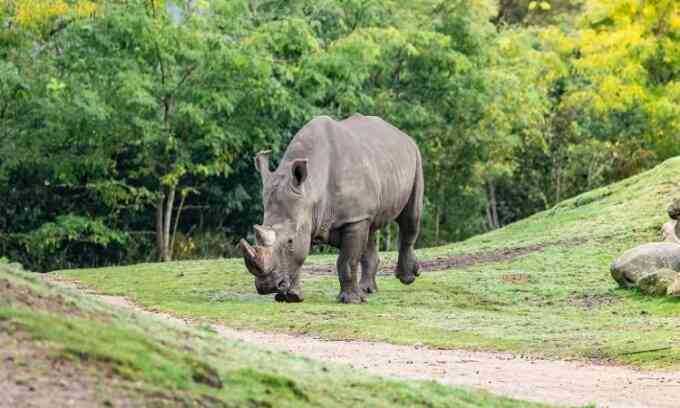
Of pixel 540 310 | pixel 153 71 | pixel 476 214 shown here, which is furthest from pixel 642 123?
pixel 540 310

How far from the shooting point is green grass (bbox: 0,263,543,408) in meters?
7.02

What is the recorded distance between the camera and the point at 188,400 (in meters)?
6.87

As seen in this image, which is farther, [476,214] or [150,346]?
[476,214]

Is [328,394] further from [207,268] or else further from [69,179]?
[69,179]

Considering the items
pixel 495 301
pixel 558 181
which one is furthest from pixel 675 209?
pixel 558 181

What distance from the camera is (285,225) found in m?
16.8

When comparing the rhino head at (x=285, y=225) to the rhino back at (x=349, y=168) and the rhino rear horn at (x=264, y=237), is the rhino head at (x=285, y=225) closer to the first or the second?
the rhino rear horn at (x=264, y=237)

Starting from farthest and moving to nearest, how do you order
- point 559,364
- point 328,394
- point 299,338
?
1. point 299,338
2. point 559,364
3. point 328,394

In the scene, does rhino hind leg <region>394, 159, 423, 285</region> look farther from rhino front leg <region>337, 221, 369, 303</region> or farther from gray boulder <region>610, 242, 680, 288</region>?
gray boulder <region>610, 242, 680, 288</region>

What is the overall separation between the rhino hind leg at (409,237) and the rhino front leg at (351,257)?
2311 millimetres

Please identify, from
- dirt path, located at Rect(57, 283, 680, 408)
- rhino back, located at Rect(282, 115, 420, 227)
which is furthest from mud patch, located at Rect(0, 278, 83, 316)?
rhino back, located at Rect(282, 115, 420, 227)

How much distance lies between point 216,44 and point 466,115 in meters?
10.9

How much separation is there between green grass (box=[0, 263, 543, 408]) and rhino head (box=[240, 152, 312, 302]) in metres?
7.63

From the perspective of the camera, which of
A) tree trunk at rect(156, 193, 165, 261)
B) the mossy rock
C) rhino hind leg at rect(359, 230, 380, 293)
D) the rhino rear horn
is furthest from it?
tree trunk at rect(156, 193, 165, 261)
